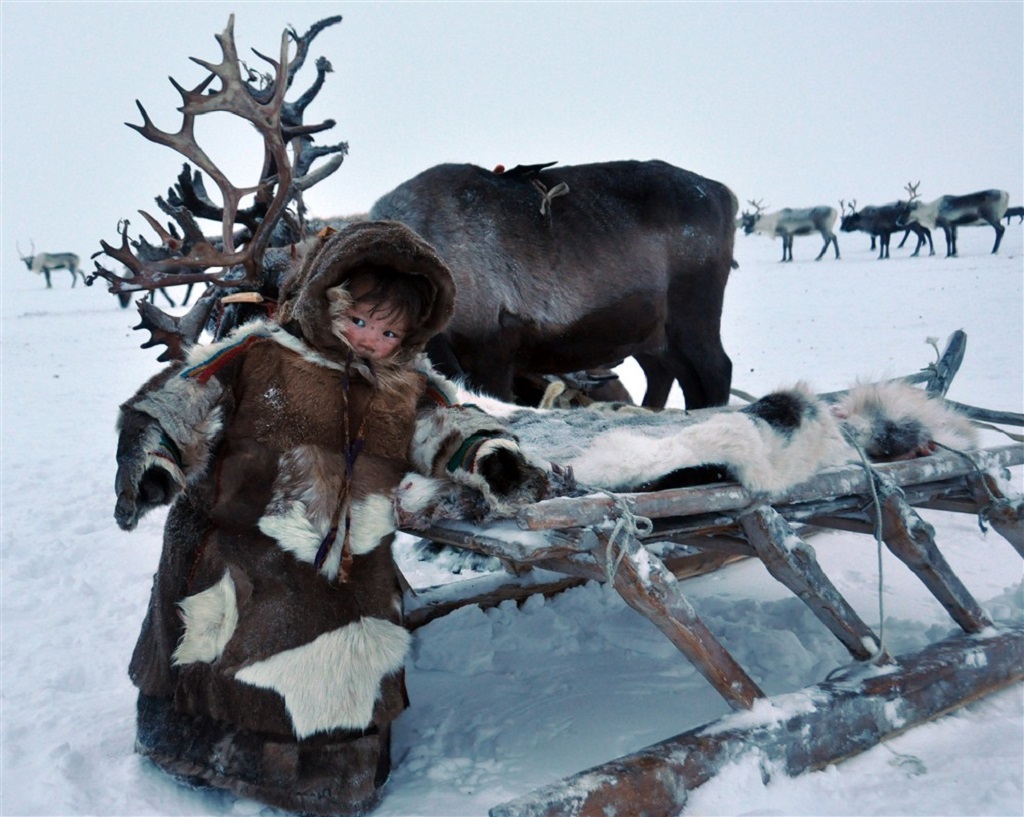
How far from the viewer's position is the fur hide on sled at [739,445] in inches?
88.1

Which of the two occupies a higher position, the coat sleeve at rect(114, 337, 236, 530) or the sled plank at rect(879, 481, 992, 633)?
the coat sleeve at rect(114, 337, 236, 530)

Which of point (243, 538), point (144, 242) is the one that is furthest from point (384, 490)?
point (144, 242)

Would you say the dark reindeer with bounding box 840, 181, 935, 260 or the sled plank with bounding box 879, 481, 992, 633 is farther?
the dark reindeer with bounding box 840, 181, 935, 260

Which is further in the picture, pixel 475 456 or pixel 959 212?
pixel 959 212

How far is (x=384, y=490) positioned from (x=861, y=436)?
1.70 meters

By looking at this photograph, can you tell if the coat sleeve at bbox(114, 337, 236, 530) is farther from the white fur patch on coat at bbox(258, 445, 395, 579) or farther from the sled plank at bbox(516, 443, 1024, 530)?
the sled plank at bbox(516, 443, 1024, 530)

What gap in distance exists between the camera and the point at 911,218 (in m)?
21.6

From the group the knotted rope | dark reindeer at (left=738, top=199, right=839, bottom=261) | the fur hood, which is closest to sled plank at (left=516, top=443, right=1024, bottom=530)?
the fur hood

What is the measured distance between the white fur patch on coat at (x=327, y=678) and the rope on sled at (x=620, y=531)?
25.0 inches

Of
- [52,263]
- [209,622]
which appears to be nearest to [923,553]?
[209,622]

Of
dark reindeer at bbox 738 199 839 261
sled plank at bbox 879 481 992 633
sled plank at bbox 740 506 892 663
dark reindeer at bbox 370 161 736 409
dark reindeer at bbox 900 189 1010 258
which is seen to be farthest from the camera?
dark reindeer at bbox 738 199 839 261

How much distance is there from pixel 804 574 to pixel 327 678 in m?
1.32

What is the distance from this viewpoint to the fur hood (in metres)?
2.19

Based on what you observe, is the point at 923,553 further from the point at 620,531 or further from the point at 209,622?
the point at 209,622
